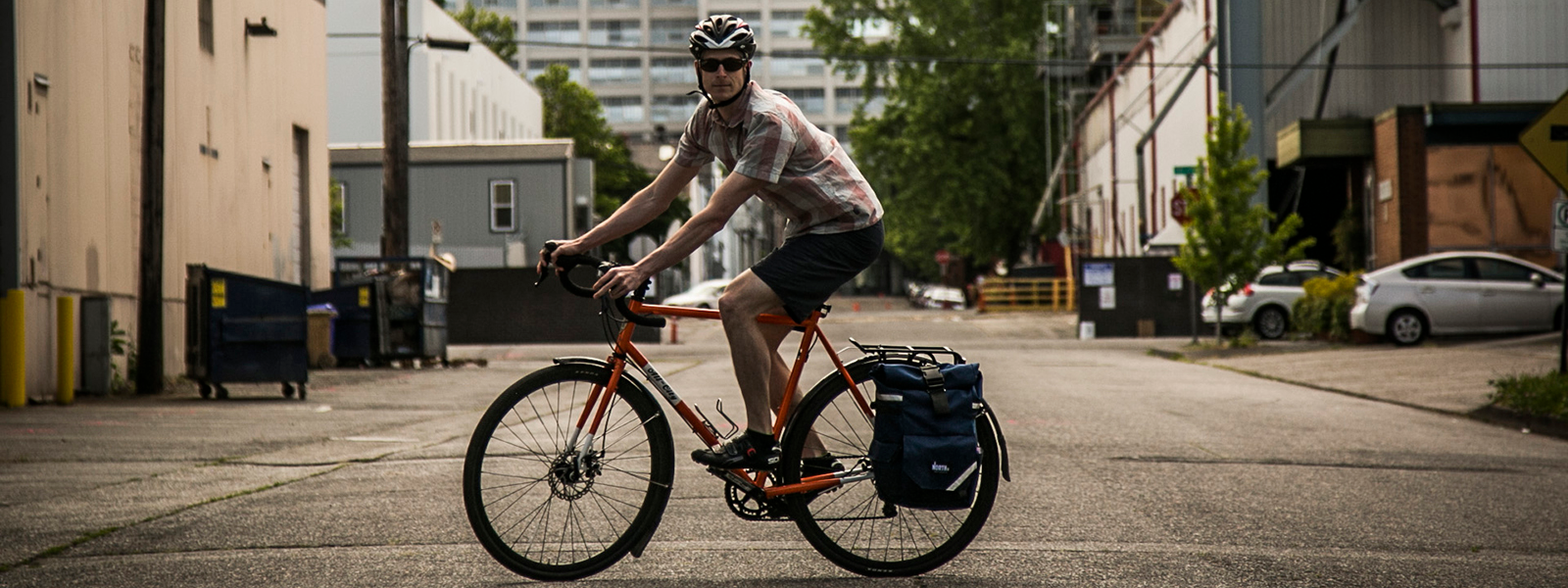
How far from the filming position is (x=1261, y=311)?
94.3 ft

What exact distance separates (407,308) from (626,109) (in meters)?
104

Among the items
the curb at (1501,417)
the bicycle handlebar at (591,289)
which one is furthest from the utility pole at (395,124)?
the bicycle handlebar at (591,289)

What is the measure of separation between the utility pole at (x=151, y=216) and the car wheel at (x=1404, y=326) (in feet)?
59.1

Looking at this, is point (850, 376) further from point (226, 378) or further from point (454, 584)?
point (226, 378)

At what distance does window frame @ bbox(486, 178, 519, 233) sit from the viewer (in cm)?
4631

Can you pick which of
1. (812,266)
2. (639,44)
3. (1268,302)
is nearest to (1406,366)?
(1268,302)

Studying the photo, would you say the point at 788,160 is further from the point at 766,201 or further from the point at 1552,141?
the point at 1552,141

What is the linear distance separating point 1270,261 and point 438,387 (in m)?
16.1

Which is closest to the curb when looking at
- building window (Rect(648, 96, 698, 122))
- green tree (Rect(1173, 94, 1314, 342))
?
green tree (Rect(1173, 94, 1314, 342))

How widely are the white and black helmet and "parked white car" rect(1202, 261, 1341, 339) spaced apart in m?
24.6

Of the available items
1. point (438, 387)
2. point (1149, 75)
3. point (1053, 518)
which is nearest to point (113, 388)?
point (438, 387)

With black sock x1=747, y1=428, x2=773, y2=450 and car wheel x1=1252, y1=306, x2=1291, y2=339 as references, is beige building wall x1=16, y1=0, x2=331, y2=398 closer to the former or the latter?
black sock x1=747, y1=428, x2=773, y2=450

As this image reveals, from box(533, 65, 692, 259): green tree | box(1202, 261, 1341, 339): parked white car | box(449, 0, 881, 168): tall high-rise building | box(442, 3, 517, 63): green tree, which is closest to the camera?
box(1202, 261, 1341, 339): parked white car

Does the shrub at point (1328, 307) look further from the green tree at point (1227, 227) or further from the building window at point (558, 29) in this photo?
the building window at point (558, 29)
